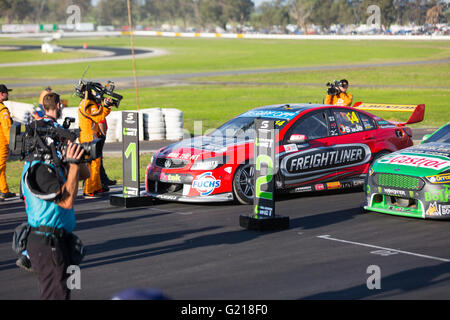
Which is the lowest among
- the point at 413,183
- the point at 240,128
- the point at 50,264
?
the point at 413,183

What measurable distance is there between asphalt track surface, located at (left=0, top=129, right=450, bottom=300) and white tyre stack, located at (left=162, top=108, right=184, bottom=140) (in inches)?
333

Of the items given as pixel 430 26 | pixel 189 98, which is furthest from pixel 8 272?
pixel 430 26

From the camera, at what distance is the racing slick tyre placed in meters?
10.5

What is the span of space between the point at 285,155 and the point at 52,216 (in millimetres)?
6115

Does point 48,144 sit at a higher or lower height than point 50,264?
higher

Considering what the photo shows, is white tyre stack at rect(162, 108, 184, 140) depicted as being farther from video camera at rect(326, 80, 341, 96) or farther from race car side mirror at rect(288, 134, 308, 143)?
race car side mirror at rect(288, 134, 308, 143)

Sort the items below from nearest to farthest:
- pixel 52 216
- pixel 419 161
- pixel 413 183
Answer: pixel 52 216, pixel 413 183, pixel 419 161

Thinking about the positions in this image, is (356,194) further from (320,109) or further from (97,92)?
(97,92)

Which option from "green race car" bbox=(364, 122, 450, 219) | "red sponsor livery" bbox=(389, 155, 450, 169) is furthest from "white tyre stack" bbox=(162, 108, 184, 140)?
"red sponsor livery" bbox=(389, 155, 450, 169)

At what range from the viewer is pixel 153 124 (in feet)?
62.7

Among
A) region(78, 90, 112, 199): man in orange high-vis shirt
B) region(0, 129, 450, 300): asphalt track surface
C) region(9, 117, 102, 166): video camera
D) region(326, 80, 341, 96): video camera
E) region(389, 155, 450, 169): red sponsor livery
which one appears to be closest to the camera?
region(9, 117, 102, 166): video camera

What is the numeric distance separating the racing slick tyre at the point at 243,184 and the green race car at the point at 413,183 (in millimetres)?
1778

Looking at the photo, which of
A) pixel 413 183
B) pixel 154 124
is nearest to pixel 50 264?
pixel 413 183

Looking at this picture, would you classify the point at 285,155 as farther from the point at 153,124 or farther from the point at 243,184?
the point at 153,124
